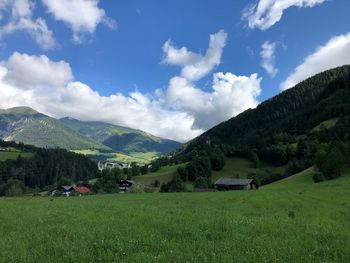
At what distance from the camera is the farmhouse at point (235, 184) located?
13212 centimetres

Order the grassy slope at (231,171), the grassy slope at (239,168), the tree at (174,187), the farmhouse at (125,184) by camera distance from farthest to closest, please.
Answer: the grassy slope at (239,168), the grassy slope at (231,171), the farmhouse at (125,184), the tree at (174,187)

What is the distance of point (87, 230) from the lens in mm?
15305

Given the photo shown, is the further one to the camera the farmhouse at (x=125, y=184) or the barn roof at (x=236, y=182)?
the farmhouse at (x=125, y=184)

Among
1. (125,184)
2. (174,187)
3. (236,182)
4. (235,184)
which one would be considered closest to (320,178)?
(235,184)

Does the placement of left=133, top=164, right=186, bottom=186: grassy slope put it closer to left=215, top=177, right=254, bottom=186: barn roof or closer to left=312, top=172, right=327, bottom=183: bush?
left=215, top=177, right=254, bottom=186: barn roof

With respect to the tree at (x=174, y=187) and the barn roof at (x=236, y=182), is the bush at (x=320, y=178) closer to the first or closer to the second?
the barn roof at (x=236, y=182)

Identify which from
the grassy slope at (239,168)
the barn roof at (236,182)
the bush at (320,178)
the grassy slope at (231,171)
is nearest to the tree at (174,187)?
the barn roof at (236,182)

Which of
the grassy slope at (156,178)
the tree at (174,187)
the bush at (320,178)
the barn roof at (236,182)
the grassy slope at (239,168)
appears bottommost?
the tree at (174,187)

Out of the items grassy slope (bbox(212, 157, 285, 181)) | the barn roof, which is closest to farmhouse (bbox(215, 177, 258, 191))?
the barn roof

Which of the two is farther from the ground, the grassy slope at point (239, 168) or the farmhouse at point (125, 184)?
the grassy slope at point (239, 168)

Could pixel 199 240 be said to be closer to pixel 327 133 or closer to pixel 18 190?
pixel 18 190

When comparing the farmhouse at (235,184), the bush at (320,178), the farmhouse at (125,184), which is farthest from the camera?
the farmhouse at (125,184)

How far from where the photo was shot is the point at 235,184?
434 ft

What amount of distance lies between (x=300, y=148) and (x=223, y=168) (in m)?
38.3
